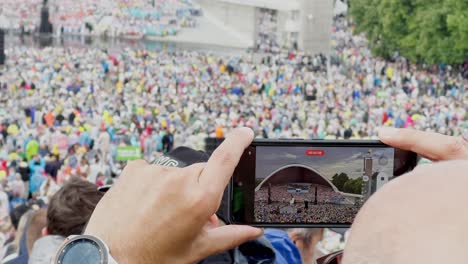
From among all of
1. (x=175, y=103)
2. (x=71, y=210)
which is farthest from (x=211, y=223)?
(x=175, y=103)

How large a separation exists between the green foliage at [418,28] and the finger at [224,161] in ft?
71.2

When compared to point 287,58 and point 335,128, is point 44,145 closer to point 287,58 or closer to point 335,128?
point 335,128

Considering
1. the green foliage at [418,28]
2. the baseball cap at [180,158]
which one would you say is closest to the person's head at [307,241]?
the baseball cap at [180,158]

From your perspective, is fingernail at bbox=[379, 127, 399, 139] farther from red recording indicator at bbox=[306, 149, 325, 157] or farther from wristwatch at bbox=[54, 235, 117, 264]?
wristwatch at bbox=[54, 235, 117, 264]

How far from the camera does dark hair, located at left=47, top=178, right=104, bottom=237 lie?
1.51 metres

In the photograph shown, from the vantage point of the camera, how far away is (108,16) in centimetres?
3353

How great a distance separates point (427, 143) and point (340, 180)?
14 cm

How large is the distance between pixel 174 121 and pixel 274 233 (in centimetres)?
1246

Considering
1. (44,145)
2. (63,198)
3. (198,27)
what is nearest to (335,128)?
(44,145)

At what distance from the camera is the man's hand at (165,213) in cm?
74

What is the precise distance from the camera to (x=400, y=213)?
0.52m

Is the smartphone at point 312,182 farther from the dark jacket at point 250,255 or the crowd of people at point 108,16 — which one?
the crowd of people at point 108,16

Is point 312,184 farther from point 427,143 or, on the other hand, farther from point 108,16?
point 108,16

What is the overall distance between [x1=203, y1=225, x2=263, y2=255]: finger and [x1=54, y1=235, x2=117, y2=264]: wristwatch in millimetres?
95
